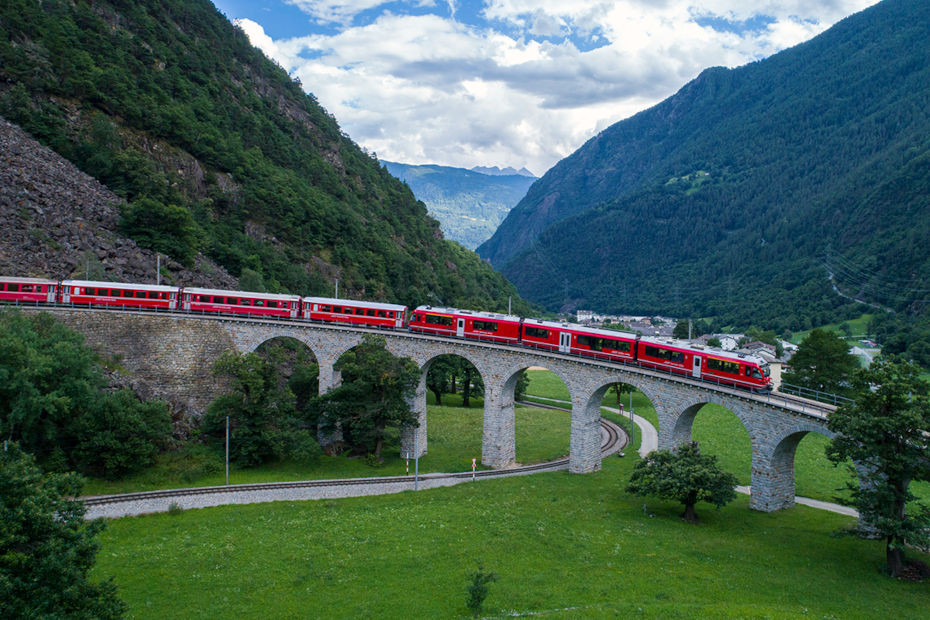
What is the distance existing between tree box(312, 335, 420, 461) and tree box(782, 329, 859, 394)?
4929cm

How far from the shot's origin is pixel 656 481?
41.4 m

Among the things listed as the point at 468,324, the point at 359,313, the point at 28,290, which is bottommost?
the point at 468,324

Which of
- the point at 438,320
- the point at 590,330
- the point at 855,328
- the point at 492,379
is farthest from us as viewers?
the point at 855,328

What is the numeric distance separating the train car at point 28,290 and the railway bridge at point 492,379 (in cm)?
276

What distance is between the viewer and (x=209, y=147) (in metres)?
109

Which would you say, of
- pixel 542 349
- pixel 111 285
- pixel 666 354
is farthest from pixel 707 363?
pixel 111 285

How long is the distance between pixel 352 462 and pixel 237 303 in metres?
23.3

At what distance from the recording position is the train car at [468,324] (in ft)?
190

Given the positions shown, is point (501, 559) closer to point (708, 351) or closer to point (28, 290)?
point (708, 351)

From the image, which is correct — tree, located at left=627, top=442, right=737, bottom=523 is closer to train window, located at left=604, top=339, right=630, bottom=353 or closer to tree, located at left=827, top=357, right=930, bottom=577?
tree, located at left=827, top=357, right=930, bottom=577

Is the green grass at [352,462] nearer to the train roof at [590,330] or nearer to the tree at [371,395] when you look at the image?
the tree at [371,395]

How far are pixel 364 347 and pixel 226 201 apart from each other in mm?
64899

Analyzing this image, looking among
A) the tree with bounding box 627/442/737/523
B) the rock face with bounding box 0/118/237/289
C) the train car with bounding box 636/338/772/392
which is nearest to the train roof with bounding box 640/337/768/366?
the train car with bounding box 636/338/772/392

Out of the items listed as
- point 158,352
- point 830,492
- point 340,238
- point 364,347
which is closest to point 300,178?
point 340,238
